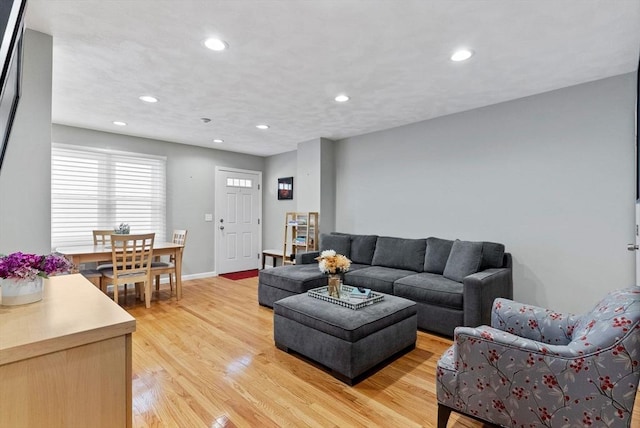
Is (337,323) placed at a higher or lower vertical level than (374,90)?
lower

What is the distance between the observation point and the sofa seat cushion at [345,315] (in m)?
2.30

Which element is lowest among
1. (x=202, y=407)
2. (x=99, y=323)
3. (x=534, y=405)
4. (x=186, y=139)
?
(x=202, y=407)

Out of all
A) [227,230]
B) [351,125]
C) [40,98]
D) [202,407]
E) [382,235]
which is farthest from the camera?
[227,230]

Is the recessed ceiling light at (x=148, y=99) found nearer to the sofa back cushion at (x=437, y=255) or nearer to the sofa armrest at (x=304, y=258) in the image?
the sofa armrest at (x=304, y=258)

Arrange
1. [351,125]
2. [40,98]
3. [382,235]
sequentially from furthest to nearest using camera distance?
1. [382,235]
2. [351,125]
3. [40,98]

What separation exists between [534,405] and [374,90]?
2.78 m

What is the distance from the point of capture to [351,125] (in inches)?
175

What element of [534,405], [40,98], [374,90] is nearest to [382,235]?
[374,90]

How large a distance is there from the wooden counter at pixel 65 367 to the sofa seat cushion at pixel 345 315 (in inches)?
60.8

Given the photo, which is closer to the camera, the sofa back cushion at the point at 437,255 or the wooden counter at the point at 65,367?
the wooden counter at the point at 65,367

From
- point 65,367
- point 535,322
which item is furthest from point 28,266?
point 535,322

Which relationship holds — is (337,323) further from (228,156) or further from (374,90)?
(228,156)

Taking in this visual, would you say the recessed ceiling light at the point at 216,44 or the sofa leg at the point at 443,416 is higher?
the recessed ceiling light at the point at 216,44

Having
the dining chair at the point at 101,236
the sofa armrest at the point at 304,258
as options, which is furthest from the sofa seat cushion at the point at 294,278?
the dining chair at the point at 101,236
